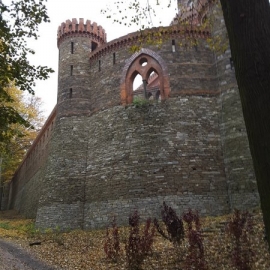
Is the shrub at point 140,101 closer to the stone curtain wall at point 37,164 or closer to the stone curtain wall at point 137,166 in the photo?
the stone curtain wall at point 137,166

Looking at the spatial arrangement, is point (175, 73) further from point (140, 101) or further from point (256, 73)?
point (256, 73)

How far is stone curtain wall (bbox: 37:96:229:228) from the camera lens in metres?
14.0

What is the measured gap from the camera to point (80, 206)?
1573 centimetres

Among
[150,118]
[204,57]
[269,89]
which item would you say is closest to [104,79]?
[150,118]

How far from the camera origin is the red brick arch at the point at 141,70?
16.0 m

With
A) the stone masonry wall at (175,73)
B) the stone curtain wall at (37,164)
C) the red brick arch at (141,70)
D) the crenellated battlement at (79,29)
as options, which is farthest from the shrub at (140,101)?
the stone curtain wall at (37,164)

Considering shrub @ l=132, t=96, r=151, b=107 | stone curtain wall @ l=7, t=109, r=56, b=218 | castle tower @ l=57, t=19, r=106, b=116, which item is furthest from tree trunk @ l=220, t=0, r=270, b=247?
stone curtain wall @ l=7, t=109, r=56, b=218

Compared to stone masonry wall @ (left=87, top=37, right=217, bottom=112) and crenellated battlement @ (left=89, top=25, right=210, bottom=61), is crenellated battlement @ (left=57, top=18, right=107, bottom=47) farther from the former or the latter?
stone masonry wall @ (left=87, top=37, right=217, bottom=112)

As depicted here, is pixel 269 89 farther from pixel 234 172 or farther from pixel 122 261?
pixel 234 172

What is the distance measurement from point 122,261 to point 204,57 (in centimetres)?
1104

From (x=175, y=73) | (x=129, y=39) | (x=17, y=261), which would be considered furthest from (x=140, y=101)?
(x=17, y=261)

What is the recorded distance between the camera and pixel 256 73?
372 centimetres

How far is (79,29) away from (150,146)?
9.18 metres

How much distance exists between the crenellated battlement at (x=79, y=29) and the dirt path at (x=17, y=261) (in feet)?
43.3
